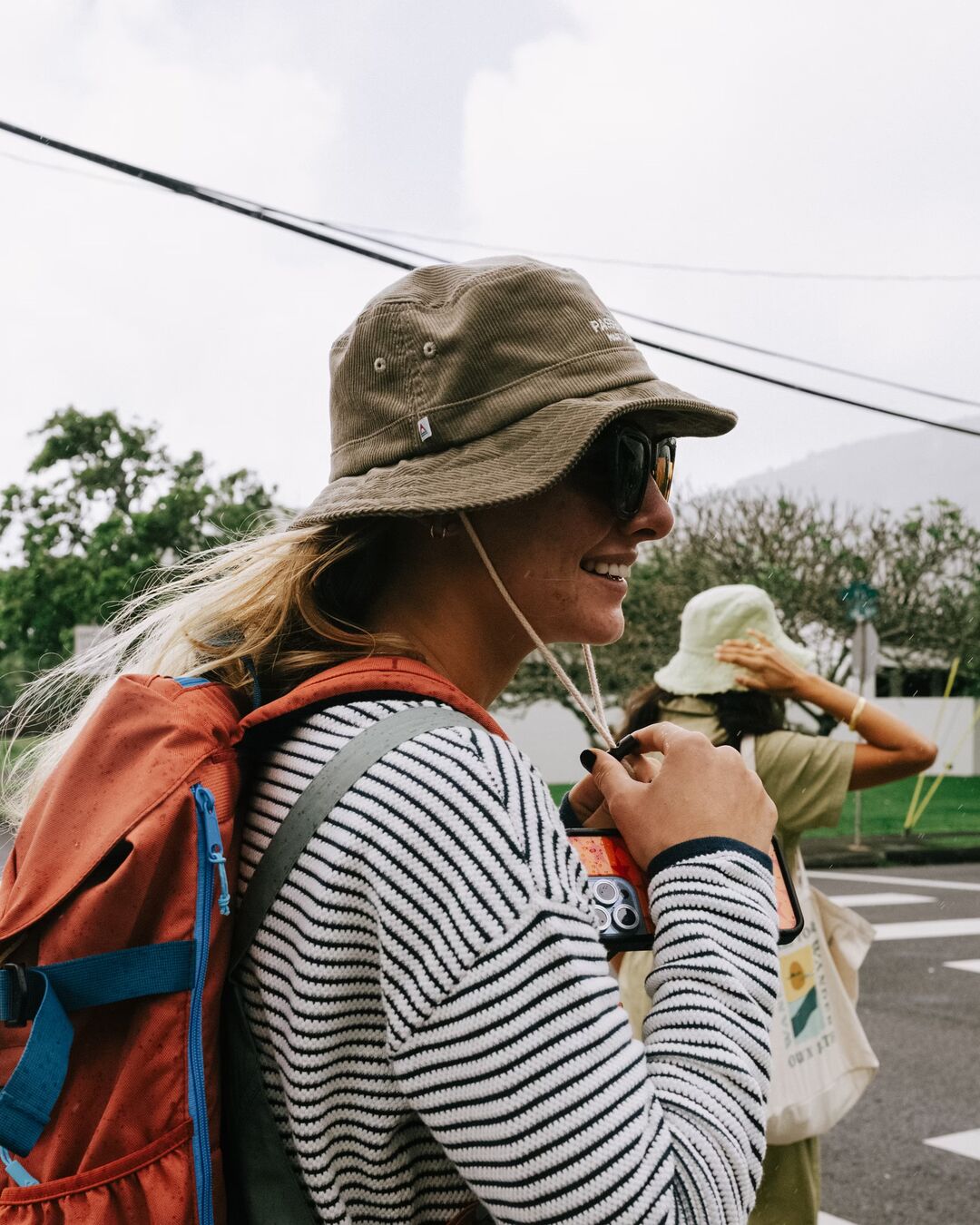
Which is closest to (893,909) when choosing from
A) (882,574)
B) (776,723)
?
(776,723)

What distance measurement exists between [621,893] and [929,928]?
9.82 metres

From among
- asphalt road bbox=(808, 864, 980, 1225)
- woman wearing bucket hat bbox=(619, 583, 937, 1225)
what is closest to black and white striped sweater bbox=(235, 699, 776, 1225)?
woman wearing bucket hat bbox=(619, 583, 937, 1225)

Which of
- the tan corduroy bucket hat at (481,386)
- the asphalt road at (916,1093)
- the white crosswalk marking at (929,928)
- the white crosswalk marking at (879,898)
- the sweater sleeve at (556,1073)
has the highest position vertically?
the tan corduroy bucket hat at (481,386)

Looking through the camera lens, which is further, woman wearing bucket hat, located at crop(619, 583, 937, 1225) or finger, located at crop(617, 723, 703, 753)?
woman wearing bucket hat, located at crop(619, 583, 937, 1225)

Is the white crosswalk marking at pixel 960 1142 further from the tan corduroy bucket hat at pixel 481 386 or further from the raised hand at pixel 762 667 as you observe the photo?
the tan corduroy bucket hat at pixel 481 386

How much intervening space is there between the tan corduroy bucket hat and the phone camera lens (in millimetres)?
403

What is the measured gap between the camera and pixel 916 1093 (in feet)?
17.5

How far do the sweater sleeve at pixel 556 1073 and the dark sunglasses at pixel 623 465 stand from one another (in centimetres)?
45

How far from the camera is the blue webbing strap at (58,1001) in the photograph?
1.03 meters

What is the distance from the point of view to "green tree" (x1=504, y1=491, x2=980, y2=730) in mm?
20422

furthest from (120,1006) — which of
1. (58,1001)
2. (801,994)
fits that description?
(801,994)

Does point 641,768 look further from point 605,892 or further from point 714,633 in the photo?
Answer: point 714,633

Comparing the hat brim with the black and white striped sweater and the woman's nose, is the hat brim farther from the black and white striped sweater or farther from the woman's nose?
the black and white striped sweater

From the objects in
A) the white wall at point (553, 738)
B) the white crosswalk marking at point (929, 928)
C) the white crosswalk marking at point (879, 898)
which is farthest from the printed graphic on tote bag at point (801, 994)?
the white wall at point (553, 738)
